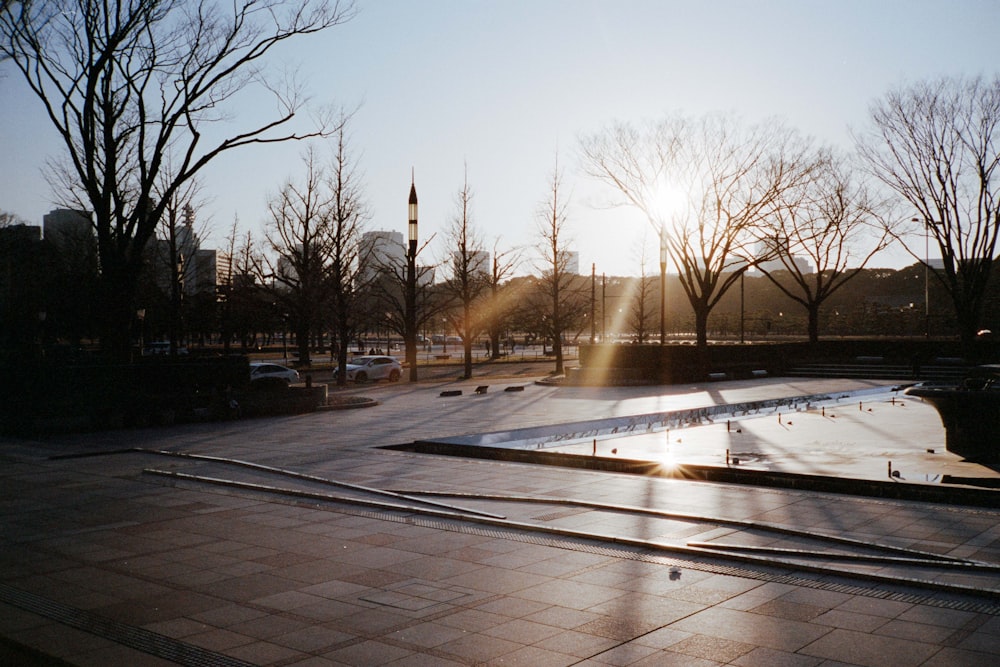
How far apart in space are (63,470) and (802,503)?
10.9 metres

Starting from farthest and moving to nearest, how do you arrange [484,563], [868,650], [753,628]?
1. [484,563]
2. [753,628]
3. [868,650]

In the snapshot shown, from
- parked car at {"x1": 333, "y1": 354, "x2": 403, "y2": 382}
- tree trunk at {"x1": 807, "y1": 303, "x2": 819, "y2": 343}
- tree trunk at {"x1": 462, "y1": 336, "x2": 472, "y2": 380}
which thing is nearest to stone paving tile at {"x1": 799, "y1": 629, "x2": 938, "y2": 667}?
parked car at {"x1": 333, "y1": 354, "x2": 403, "y2": 382}

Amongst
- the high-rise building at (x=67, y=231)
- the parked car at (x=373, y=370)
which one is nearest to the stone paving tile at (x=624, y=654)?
the parked car at (x=373, y=370)

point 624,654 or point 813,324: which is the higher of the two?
point 813,324

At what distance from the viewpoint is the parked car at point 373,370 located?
40.7 m

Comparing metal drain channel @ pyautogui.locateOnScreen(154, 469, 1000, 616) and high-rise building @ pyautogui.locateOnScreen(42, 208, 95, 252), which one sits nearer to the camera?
metal drain channel @ pyautogui.locateOnScreen(154, 469, 1000, 616)

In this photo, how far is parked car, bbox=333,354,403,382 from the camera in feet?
133

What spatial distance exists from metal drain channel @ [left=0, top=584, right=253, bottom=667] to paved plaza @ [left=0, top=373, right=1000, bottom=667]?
2 cm

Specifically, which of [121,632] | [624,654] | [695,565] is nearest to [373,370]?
[695,565]

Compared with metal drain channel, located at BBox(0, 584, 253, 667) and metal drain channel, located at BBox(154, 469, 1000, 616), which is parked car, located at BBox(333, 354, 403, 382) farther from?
metal drain channel, located at BBox(0, 584, 253, 667)

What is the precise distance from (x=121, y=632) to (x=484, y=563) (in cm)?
297

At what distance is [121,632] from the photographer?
5.59 meters

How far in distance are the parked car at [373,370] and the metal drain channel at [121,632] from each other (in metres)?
34.1

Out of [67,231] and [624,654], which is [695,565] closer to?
[624,654]
